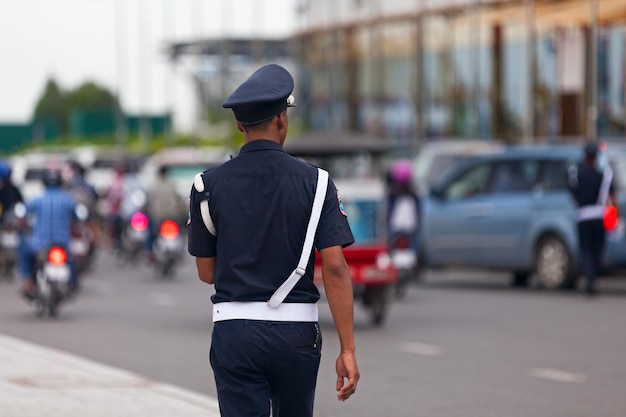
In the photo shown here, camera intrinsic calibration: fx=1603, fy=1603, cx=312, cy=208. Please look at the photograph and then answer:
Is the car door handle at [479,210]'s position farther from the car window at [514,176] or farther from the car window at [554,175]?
the car window at [554,175]

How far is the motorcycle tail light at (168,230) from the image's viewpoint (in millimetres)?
25250

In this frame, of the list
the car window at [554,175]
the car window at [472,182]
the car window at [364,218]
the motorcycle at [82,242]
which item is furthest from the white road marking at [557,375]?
the car window at [472,182]

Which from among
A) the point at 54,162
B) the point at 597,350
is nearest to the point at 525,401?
the point at 597,350

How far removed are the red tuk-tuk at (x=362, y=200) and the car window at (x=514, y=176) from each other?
9.47 ft

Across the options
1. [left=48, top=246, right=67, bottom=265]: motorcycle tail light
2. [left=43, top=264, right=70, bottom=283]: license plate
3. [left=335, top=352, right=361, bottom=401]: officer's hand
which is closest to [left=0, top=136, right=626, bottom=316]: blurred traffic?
[left=48, top=246, right=67, bottom=265]: motorcycle tail light

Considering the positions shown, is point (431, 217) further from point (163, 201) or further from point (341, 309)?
point (341, 309)

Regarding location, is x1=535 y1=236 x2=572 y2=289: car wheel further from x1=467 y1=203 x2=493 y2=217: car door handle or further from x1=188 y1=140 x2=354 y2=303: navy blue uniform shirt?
x1=188 y1=140 x2=354 y2=303: navy blue uniform shirt

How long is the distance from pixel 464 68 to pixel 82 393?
35149mm

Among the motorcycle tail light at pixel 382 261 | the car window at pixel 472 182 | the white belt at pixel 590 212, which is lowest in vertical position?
the motorcycle tail light at pixel 382 261

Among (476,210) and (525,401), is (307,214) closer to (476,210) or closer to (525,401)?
(525,401)

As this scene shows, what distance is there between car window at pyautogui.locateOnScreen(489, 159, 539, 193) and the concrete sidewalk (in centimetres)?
1023

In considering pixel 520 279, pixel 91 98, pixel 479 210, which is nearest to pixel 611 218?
pixel 479 210

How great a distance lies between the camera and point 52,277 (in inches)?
688

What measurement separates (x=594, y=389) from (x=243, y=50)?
248ft
